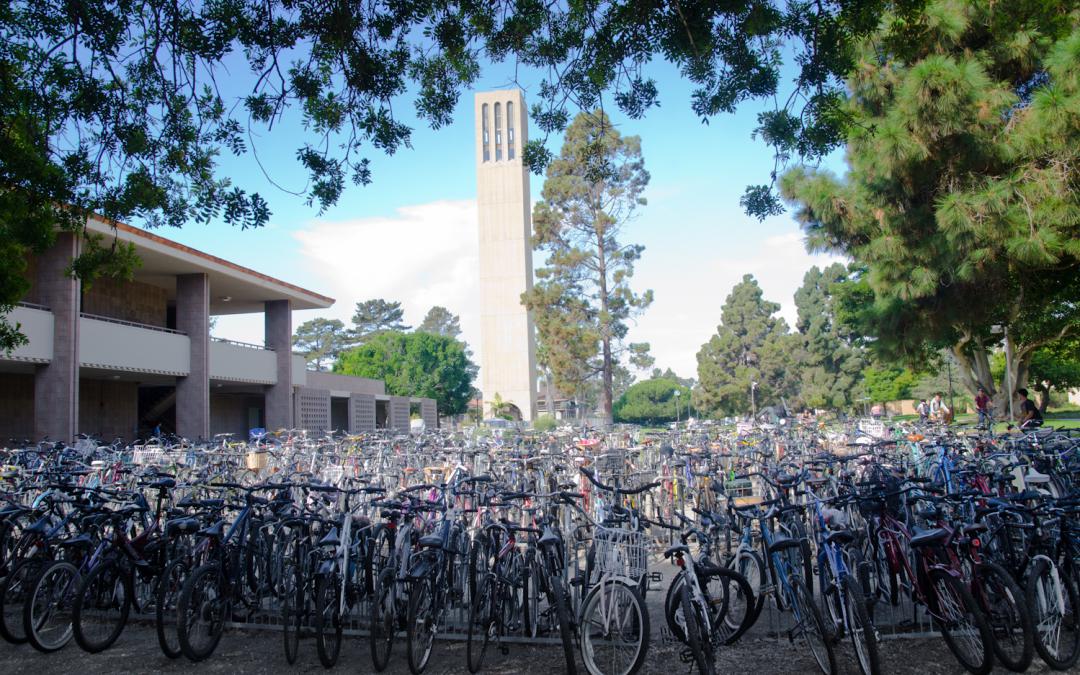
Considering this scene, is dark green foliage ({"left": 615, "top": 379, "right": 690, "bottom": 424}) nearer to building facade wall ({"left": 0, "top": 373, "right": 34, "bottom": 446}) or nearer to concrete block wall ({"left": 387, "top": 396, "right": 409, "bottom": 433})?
concrete block wall ({"left": 387, "top": 396, "right": 409, "bottom": 433})

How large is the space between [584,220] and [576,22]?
23740mm

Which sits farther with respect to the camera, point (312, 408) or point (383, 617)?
point (312, 408)

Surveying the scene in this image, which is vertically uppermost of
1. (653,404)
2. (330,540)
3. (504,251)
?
(504,251)

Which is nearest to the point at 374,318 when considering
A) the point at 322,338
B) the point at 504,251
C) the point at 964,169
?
the point at 322,338

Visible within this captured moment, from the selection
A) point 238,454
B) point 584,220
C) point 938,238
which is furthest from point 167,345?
point 938,238

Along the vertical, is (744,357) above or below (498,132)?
below

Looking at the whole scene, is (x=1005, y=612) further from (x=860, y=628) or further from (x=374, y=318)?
(x=374, y=318)

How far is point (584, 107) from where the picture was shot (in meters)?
6.52

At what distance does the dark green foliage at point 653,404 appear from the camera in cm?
7262

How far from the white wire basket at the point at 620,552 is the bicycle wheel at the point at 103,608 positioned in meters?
3.00

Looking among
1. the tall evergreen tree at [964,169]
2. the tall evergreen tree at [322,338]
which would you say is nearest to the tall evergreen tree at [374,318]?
the tall evergreen tree at [322,338]

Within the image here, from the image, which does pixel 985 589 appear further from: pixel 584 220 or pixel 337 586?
pixel 584 220

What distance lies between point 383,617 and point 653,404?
232 feet

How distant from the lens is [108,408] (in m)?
21.6
